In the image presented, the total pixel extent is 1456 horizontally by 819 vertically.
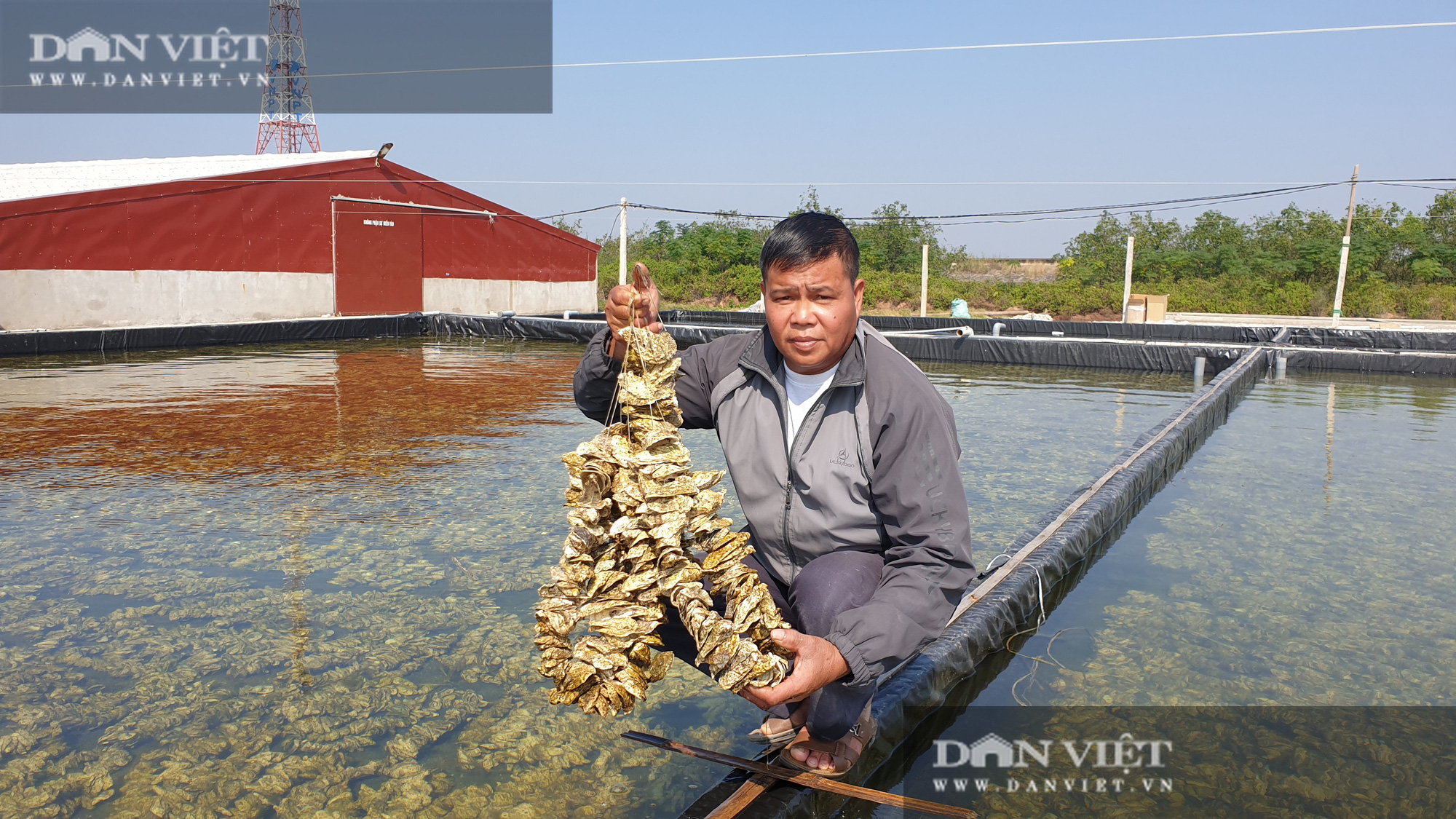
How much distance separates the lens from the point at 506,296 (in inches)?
911

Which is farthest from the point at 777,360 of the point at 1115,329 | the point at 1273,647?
the point at 1115,329

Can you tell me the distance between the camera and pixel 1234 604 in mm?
3740

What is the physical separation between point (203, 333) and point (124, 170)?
820 centimetres

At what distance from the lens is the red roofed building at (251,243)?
15453 millimetres

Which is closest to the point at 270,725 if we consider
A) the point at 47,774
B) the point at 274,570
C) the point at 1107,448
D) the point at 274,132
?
the point at 47,774

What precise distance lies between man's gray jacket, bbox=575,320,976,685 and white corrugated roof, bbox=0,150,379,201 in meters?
17.5

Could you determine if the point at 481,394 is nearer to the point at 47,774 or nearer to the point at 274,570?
the point at 274,570

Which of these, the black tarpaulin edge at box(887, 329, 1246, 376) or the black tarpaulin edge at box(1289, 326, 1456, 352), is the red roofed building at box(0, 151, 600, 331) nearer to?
the black tarpaulin edge at box(887, 329, 1246, 376)

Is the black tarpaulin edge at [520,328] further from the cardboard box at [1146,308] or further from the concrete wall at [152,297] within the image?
the cardboard box at [1146,308]

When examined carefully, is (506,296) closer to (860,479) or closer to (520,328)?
(520,328)

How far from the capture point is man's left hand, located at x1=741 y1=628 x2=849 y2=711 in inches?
68.2

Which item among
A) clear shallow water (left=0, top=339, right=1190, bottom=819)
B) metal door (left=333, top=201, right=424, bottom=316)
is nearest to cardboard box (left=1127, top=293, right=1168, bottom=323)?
clear shallow water (left=0, top=339, right=1190, bottom=819)

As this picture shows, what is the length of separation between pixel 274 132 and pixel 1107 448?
3853 centimetres

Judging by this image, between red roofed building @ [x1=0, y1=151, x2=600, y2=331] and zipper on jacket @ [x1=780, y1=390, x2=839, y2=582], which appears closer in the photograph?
zipper on jacket @ [x1=780, y1=390, x2=839, y2=582]
